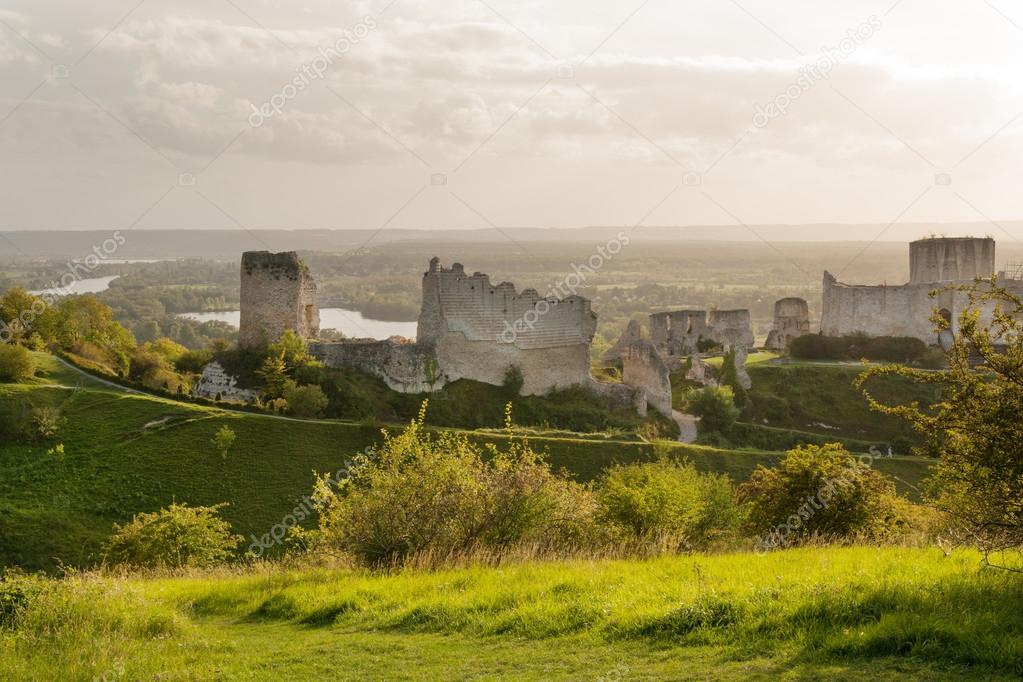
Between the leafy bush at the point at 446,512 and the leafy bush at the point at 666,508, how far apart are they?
1.42 metres

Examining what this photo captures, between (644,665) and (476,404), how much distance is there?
1113 inches

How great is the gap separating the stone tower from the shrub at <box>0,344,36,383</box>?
7385 mm

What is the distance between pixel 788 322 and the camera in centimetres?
5975

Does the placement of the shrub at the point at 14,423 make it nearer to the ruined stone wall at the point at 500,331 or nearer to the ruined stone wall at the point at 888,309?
the ruined stone wall at the point at 500,331

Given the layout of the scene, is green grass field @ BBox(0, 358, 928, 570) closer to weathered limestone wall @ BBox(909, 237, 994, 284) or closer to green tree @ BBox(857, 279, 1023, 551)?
green tree @ BBox(857, 279, 1023, 551)

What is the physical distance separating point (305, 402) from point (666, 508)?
1768 centimetres

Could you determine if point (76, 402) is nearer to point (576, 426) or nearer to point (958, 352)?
point (576, 426)

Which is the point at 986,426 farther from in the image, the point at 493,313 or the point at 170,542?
the point at 493,313

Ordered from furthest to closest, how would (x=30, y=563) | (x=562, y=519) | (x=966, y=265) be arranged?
(x=966, y=265), (x=30, y=563), (x=562, y=519)

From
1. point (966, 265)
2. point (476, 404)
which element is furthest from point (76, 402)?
point (966, 265)

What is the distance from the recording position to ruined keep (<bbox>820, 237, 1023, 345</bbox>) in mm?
54000

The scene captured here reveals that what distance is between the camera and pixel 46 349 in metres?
34.6

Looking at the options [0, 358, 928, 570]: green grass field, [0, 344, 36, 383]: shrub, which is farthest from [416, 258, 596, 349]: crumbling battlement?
[0, 344, 36, 383]: shrub

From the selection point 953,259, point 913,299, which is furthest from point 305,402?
point 953,259
